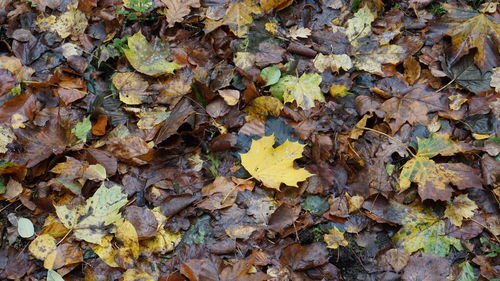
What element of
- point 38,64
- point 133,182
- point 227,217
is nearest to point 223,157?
point 227,217

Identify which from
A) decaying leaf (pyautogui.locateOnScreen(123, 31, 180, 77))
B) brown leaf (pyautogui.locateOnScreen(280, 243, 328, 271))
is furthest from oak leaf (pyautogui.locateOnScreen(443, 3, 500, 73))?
decaying leaf (pyautogui.locateOnScreen(123, 31, 180, 77))

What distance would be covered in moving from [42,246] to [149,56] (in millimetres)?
1474

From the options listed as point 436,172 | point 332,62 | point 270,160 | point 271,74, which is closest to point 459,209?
point 436,172

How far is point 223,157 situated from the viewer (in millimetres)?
2471

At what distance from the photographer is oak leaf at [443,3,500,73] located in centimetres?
277

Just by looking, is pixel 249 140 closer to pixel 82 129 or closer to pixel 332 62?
→ pixel 332 62

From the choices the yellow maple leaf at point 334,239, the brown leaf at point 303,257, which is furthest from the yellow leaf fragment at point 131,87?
the yellow maple leaf at point 334,239

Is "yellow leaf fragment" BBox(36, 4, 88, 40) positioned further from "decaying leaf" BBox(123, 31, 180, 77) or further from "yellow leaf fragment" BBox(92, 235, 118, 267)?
"yellow leaf fragment" BBox(92, 235, 118, 267)

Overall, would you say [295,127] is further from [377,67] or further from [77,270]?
[77,270]

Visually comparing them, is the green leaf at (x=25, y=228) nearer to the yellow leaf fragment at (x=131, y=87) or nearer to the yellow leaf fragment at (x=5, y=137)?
the yellow leaf fragment at (x=5, y=137)

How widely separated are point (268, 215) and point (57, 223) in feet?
4.15

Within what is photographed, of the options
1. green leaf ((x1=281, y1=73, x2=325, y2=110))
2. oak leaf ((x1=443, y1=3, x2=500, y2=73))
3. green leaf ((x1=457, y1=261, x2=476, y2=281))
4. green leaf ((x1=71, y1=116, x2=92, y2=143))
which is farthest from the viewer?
oak leaf ((x1=443, y1=3, x2=500, y2=73))

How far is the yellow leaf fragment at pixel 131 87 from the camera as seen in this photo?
2.63 meters

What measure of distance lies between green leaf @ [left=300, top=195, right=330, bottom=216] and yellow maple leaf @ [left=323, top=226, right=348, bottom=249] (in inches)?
5.2
